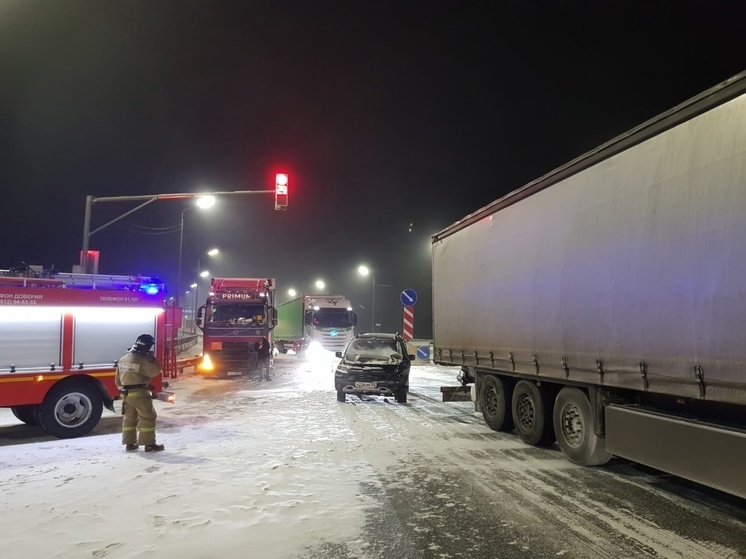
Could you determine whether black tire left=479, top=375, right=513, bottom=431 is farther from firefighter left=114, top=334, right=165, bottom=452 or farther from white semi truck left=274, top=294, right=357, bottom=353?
white semi truck left=274, top=294, right=357, bottom=353

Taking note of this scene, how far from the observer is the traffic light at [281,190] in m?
16.2

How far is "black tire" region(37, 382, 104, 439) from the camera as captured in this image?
832 centimetres

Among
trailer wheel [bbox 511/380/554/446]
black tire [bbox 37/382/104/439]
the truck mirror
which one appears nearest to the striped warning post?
the truck mirror

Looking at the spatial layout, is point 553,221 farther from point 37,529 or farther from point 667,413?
point 37,529

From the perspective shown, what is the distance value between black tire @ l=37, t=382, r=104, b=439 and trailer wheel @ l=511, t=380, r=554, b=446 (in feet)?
22.8

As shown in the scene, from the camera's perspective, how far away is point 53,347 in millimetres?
8508

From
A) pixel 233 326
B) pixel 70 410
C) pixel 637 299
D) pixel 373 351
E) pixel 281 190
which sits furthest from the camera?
pixel 233 326

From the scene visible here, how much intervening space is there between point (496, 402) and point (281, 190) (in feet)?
32.3

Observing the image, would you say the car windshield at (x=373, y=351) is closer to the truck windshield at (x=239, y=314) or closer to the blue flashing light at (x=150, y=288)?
the blue flashing light at (x=150, y=288)

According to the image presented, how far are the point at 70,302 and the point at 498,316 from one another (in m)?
7.18

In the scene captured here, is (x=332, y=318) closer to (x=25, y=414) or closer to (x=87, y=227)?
(x=87, y=227)

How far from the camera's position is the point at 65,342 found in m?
8.66

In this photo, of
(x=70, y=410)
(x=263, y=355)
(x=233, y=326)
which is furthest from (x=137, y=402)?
(x=233, y=326)

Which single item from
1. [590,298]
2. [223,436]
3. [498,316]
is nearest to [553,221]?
[590,298]
